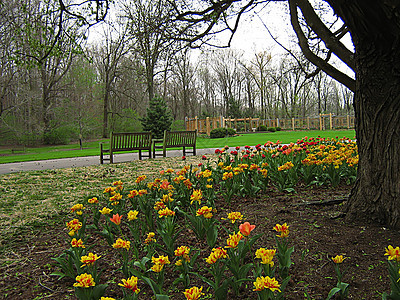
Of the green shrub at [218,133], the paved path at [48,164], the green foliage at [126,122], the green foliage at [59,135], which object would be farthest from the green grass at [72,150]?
the green foliage at [126,122]

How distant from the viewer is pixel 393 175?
2.25 meters

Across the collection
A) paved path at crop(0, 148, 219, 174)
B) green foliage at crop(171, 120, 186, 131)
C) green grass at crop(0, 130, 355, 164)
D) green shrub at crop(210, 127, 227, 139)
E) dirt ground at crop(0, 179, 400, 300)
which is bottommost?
dirt ground at crop(0, 179, 400, 300)

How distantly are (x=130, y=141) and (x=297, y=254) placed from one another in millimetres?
7419

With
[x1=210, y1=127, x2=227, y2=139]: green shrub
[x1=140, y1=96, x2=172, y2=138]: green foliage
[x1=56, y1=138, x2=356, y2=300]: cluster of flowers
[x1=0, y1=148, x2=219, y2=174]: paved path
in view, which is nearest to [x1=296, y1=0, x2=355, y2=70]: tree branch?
[x1=56, y1=138, x2=356, y2=300]: cluster of flowers

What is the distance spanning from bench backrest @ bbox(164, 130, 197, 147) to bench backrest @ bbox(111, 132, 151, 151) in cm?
77

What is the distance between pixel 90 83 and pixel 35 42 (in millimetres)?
17636

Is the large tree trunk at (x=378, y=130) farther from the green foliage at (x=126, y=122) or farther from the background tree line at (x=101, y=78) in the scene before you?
the green foliage at (x=126, y=122)

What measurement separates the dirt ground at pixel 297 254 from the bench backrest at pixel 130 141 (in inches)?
217

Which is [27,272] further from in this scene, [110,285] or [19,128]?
[19,128]

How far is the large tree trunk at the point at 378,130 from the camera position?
2.20 metres

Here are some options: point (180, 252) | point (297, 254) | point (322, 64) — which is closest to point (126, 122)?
point (322, 64)

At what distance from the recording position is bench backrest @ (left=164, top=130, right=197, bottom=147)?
9734 millimetres

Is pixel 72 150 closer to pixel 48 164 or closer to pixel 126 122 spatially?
pixel 48 164

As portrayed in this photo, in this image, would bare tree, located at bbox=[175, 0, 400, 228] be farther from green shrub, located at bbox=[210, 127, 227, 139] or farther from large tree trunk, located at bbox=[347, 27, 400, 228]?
green shrub, located at bbox=[210, 127, 227, 139]
